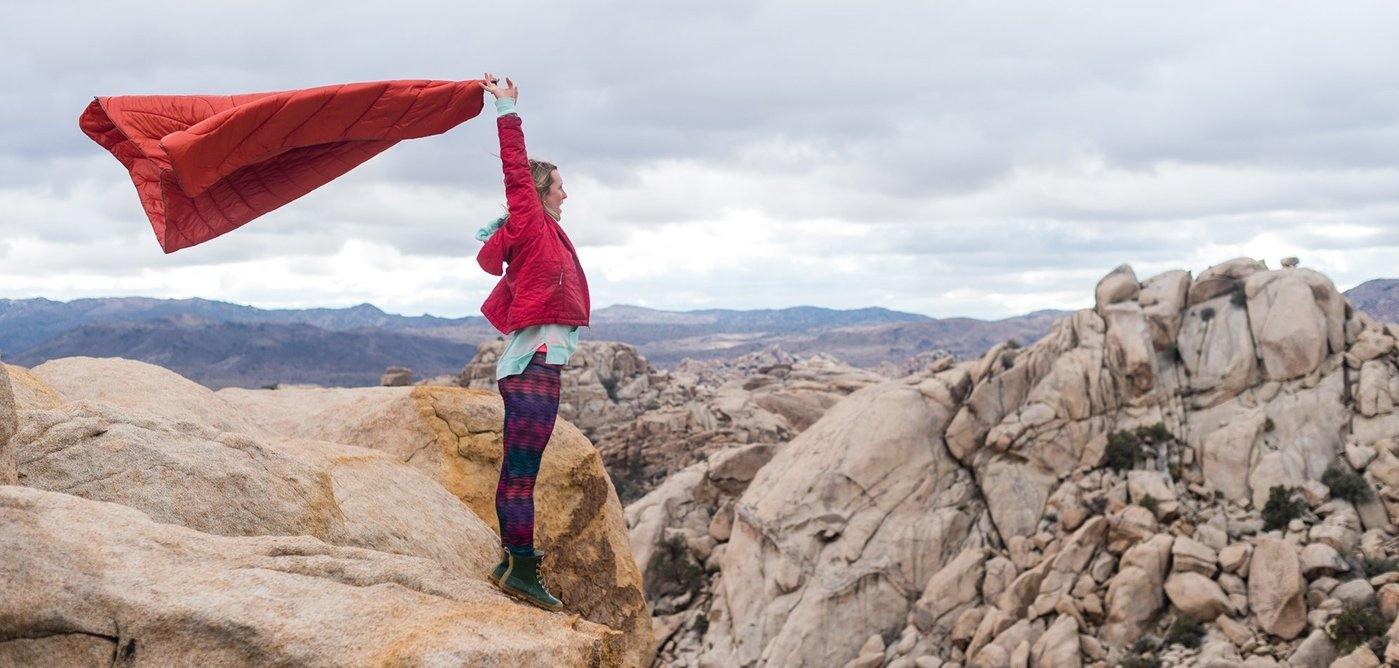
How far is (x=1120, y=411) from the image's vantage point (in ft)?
172

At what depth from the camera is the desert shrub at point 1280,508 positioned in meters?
44.5

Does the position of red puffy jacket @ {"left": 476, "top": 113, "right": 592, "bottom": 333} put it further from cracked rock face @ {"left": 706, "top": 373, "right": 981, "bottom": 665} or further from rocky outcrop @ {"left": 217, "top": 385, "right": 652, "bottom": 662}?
cracked rock face @ {"left": 706, "top": 373, "right": 981, "bottom": 665}

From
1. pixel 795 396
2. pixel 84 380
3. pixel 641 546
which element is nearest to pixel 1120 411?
pixel 641 546

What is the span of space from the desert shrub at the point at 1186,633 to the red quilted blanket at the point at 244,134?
40361 millimetres

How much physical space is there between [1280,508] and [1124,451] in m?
7.27

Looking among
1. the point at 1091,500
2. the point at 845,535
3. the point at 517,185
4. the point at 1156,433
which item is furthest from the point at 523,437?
the point at 1156,433

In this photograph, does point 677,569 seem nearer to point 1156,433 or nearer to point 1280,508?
point 1156,433

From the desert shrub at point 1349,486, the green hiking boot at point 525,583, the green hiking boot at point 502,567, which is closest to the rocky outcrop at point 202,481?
the green hiking boot at point 502,567

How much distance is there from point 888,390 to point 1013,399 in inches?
261

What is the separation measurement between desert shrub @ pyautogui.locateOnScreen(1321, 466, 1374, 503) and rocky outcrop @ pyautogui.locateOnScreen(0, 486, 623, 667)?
4689 cm

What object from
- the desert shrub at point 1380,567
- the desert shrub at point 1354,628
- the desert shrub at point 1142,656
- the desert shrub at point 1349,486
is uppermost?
the desert shrub at point 1349,486

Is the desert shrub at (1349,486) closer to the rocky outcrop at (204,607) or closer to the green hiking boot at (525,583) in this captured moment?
the green hiking boot at (525,583)

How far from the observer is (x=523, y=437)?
10102mm

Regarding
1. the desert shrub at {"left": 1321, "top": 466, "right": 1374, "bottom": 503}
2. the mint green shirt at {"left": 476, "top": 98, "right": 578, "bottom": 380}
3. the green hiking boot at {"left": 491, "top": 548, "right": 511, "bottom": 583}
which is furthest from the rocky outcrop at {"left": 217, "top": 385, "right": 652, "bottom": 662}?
the desert shrub at {"left": 1321, "top": 466, "right": 1374, "bottom": 503}
